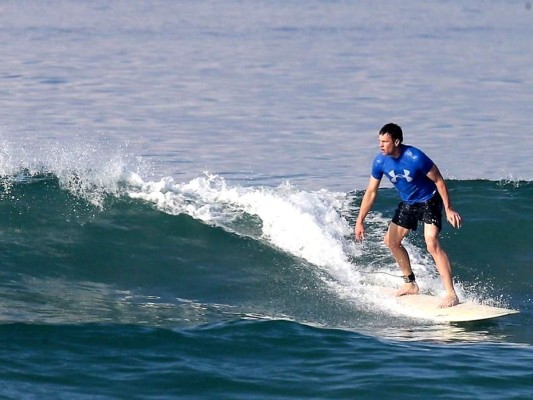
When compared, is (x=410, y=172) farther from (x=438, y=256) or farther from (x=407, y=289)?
(x=407, y=289)

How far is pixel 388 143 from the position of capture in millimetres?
11227

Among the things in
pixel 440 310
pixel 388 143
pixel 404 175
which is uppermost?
pixel 388 143

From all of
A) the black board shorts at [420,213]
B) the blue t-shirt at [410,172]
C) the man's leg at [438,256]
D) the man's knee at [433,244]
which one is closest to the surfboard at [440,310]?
the man's leg at [438,256]

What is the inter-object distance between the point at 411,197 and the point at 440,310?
1.17m

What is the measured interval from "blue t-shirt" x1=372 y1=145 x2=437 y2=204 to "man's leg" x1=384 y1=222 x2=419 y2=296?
13.2 inches

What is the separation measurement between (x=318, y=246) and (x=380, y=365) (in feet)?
13.4

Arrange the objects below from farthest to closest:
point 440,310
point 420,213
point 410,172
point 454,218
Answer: point 420,213 < point 410,172 < point 440,310 < point 454,218

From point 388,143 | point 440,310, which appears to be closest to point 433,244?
point 440,310

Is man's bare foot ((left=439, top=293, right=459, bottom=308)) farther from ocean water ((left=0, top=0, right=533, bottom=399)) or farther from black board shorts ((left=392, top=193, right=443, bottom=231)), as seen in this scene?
black board shorts ((left=392, top=193, right=443, bottom=231))

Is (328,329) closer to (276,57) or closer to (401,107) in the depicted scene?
(401,107)

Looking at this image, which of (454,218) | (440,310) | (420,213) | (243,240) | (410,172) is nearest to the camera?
(454,218)

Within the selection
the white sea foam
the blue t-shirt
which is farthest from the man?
the white sea foam

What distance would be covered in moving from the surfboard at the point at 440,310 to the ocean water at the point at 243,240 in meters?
A: 0.11

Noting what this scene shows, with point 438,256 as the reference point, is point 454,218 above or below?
above
